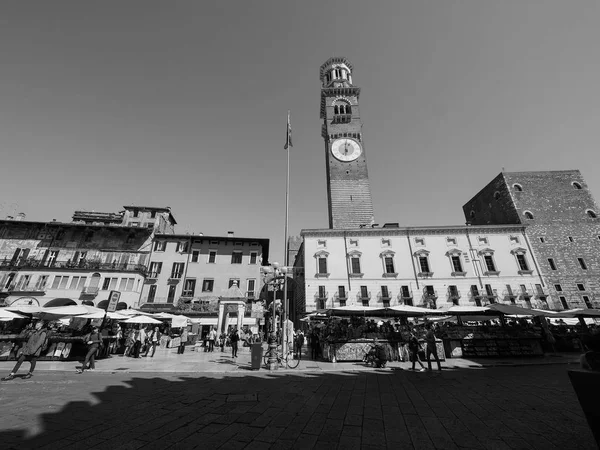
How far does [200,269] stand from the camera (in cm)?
3155

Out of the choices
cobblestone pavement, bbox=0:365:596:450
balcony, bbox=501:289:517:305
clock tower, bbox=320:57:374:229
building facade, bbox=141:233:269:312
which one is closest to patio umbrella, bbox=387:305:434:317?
cobblestone pavement, bbox=0:365:596:450

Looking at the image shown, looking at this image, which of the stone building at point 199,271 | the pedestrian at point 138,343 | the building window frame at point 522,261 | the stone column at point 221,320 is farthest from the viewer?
the building window frame at point 522,261

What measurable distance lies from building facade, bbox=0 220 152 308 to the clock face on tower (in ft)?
102

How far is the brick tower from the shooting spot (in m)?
30.1

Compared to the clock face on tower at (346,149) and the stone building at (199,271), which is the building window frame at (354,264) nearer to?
the stone building at (199,271)

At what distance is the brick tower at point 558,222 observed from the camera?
98.7ft

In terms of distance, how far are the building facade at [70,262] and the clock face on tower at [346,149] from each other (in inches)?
1226

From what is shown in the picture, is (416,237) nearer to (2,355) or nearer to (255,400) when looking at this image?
(255,400)

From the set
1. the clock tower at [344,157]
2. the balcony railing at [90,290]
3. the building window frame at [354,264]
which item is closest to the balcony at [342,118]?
the clock tower at [344,157]

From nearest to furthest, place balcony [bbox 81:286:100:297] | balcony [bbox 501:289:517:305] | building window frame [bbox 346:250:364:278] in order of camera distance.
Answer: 1. balcony [bbox 81:286:100:297]
2. balcony [bbox 501:289:517:305]
3. building window frame [bbox 346:250:364:278]

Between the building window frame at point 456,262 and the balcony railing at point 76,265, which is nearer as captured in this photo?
the balcony railing at point 76,265

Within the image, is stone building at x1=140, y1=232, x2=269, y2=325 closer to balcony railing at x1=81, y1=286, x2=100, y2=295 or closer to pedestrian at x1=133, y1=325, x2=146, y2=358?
balcony railing at x1=81, y1=286, x2=100, y2=295

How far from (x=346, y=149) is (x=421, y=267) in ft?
77.4

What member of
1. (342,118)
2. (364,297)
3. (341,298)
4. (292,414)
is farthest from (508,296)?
(342,118)
